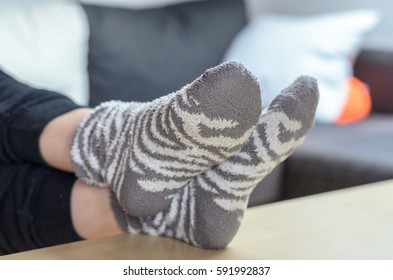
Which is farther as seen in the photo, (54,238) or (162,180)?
(54,238)

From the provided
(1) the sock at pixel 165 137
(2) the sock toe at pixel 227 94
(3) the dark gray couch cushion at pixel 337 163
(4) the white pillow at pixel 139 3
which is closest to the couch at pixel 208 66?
(3) the dark gray couch cushion at pixel 337 163

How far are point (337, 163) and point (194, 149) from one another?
1.03 meters

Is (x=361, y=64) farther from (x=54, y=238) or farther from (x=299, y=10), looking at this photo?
(x=54, y=238)

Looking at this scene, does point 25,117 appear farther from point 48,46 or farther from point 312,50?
point 312,50

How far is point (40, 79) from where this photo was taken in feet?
5.81

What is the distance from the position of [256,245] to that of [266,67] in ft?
4.19

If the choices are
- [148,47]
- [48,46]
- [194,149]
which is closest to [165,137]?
[194,149]

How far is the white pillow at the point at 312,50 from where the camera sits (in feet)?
7.06

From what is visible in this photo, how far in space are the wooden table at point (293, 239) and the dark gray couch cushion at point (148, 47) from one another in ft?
2.59

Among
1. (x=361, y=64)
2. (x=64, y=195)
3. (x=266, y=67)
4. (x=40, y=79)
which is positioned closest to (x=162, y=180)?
(x=64, y=195)

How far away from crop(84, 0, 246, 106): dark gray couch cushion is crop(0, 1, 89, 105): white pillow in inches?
1.6

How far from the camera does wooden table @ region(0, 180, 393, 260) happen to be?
88 centimetres

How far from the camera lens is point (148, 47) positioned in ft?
6.79

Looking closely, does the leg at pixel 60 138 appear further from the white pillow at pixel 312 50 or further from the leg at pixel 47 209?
Result: the white pillow at pixel 312 50
